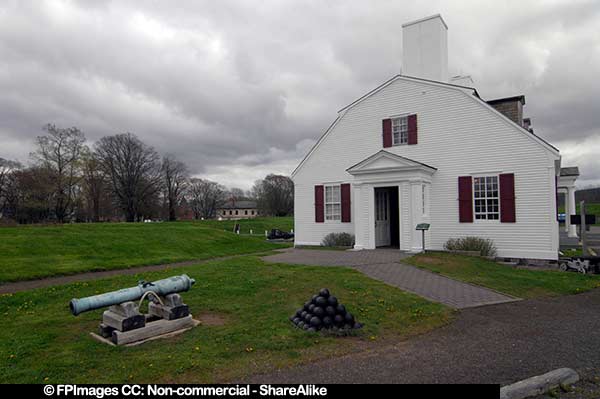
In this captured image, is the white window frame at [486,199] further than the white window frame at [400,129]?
No

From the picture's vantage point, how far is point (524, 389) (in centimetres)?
400

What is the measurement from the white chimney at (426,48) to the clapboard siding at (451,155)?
2.02 m

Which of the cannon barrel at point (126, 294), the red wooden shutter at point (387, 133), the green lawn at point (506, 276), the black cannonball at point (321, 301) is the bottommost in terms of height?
the green lawn at point (506, 276)

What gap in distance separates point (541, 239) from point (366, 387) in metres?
13.1

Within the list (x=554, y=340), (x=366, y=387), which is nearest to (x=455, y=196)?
(x=554, y=340)

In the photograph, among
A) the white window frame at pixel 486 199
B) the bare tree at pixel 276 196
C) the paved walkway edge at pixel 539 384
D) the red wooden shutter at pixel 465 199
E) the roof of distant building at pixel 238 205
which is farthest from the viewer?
the roof of distant building at pixel 238 205

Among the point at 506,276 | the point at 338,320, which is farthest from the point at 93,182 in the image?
the point at 338,320

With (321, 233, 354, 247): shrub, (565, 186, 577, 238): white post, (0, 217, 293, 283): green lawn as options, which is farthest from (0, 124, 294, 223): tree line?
(565, 186, 577, 238): white post

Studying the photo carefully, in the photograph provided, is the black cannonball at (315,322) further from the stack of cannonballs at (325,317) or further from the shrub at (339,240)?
the shrub at (339,240)

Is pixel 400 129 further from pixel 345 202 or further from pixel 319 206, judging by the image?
pixel 319 206

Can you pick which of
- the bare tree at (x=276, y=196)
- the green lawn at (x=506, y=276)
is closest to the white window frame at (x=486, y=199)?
the green lawn at (x=506, y=276)

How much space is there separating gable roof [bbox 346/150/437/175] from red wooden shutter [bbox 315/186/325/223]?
3202 mm

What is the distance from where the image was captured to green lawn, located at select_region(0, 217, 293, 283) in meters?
13.3

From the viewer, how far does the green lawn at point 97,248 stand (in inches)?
525
